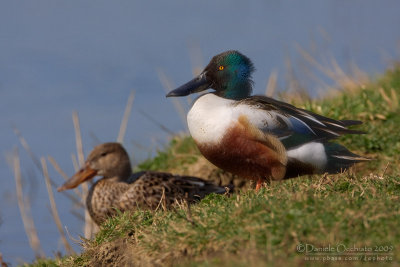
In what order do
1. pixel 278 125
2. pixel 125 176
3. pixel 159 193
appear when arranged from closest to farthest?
1. pixel 278 125
2. pixel 159 193
3. pixel 125 176

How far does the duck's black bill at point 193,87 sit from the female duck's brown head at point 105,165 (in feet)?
5.97

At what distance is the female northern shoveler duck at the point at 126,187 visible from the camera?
6.17 m

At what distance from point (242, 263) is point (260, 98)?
257 cm

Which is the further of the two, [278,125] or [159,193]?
[159,193]

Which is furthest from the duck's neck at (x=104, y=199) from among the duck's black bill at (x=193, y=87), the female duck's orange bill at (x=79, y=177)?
the duck's black bill at (x=193, y=87)

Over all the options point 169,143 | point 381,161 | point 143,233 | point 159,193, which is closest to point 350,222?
point 143,233

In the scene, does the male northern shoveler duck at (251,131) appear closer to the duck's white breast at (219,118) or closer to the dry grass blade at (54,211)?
the duck's white breast at (219,118)

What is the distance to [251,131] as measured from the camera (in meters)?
4.77

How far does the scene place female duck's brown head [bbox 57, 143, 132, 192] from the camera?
6906 millimetres

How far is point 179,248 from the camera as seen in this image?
3350mm

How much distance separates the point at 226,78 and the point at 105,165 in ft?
7.74

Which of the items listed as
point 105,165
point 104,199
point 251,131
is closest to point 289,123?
point 251,131

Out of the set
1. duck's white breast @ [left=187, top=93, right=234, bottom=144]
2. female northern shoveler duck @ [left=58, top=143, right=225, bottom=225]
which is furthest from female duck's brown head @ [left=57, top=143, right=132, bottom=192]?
duck's white breast @ [left=187, top=93, right=234, bottom=144]

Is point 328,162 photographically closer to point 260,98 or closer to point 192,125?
point 260,98
